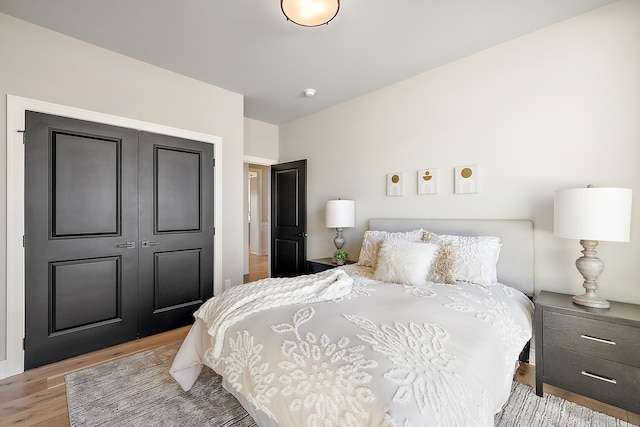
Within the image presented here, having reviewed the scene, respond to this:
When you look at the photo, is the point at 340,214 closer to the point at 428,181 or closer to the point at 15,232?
the point at 428,181

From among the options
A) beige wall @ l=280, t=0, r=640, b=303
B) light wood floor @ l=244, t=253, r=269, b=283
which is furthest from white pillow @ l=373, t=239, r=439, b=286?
light wood floor @ l=244, t=253, r=269, b=283

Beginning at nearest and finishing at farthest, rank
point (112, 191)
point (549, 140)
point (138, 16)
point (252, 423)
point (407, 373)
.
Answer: point (407, 373) < point (252, 423) < point (138, 16) < point (549, 140) < point (112, 191)

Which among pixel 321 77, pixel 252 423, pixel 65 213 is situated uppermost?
pixel 321 77

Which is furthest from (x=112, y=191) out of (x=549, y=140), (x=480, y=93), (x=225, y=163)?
(x=549, y=140)

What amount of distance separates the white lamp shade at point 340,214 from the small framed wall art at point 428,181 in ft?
2.93

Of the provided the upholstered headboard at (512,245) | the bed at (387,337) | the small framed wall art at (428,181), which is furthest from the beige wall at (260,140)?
the upholstered headboard at (512,245)

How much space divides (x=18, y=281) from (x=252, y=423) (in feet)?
7.09

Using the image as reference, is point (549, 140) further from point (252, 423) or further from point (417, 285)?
point (252, 423)

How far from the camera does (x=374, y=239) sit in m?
3.12

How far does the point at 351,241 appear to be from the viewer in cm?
383

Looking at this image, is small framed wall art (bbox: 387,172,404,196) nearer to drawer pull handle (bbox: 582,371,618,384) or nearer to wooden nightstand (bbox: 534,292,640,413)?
wooden nightstand (bbox: 534,292,640,413)

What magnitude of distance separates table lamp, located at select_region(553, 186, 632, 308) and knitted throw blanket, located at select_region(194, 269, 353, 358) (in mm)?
1530

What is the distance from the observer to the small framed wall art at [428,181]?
3.00 m

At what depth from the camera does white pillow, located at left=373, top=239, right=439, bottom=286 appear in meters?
2.26
